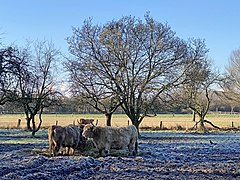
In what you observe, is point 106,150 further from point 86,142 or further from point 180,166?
point 180,166

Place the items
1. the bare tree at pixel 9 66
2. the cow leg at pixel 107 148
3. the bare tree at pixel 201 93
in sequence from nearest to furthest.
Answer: the cow leg at pixel 107 148, the bare tree at pixel 9 66, the bare tree at pixel 201 93

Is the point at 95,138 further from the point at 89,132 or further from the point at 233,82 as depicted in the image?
the point at 233,82

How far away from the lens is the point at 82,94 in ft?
110

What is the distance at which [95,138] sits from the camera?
57.9 ft

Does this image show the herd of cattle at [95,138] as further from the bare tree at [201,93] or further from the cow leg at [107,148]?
the bare tree at [201,93]

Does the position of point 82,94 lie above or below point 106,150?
above

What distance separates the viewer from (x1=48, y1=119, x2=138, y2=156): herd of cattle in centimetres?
1756

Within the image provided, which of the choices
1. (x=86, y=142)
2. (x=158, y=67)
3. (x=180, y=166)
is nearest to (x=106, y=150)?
(x=86, y=142)

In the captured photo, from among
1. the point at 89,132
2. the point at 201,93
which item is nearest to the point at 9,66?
the point at 89,132

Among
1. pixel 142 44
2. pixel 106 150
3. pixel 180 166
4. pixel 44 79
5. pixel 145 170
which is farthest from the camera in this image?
pixel 44 79

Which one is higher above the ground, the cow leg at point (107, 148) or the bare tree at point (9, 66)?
the bare tree at point (9, 66)

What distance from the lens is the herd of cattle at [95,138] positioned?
17562mm

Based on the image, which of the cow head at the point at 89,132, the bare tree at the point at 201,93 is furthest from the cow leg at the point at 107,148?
the bare tree at the point at 201,93

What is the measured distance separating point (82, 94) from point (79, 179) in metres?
23.0
